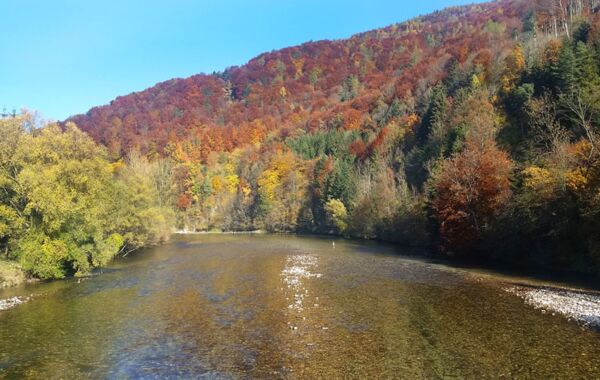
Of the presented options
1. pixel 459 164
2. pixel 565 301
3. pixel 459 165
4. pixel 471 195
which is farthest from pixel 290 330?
pixel 459 164

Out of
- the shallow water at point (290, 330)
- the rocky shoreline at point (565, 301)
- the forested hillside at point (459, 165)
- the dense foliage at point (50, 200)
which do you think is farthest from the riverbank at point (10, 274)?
the forested hillside at point (459, 165)

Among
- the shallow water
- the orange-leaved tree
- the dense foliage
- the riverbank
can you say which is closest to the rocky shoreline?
the shallow water

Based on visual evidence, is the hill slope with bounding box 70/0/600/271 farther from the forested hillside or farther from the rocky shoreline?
the rocky shoreline

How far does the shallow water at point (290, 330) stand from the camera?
20219 millimetres

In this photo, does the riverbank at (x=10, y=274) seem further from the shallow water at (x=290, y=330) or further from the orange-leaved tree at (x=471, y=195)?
the orange-leaved tree at (x=471, y=195)

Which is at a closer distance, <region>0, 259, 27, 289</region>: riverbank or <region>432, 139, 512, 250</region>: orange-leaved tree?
<region>0, 259, 27, 289</region>: riverbank

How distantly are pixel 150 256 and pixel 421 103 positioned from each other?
110446mm

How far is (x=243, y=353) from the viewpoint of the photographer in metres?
22.5

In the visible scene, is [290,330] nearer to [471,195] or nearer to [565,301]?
[565,301]

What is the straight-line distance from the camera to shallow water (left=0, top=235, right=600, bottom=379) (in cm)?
2022

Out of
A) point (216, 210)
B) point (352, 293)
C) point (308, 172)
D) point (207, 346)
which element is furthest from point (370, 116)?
point (207, 346)

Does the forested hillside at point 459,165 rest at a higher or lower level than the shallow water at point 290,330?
higher

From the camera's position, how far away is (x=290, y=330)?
2639 cm

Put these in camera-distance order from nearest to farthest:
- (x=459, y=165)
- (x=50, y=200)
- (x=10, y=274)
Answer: (x=10, y=274), (x=50, y=200), (x=459, y=165)
